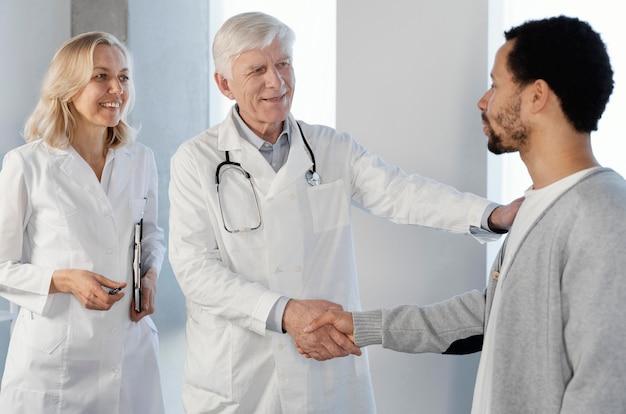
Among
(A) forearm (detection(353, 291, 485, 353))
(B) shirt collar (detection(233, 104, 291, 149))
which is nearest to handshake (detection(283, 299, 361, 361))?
(A) forearm (detection(353, 291, 485, 353))

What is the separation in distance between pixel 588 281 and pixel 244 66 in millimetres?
1147

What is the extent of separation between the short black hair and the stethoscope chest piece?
2.60 feet

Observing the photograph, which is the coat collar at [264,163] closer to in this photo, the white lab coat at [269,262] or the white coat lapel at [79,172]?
the white lab coat at [269,262]

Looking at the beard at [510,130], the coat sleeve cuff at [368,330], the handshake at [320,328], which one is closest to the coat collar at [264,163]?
the handshake at [320,328]

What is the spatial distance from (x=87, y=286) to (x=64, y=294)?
0.46 ft

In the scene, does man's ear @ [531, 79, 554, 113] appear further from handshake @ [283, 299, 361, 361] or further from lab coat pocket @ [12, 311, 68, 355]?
lab coat pocket @ [12, 311, 68, 355]

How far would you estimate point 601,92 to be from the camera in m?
1.35

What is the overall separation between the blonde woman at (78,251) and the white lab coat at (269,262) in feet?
0.99

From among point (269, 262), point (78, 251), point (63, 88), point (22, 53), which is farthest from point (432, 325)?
point (22, 53)

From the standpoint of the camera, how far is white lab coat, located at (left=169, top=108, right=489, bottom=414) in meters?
1.96

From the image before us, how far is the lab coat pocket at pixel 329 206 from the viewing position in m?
2.06

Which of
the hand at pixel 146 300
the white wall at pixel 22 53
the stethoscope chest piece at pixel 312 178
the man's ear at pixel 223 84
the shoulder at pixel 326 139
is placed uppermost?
the white wall at pixel 22 53

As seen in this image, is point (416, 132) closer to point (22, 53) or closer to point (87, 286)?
point (87, 286)

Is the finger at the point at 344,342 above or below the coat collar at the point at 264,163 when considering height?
below
